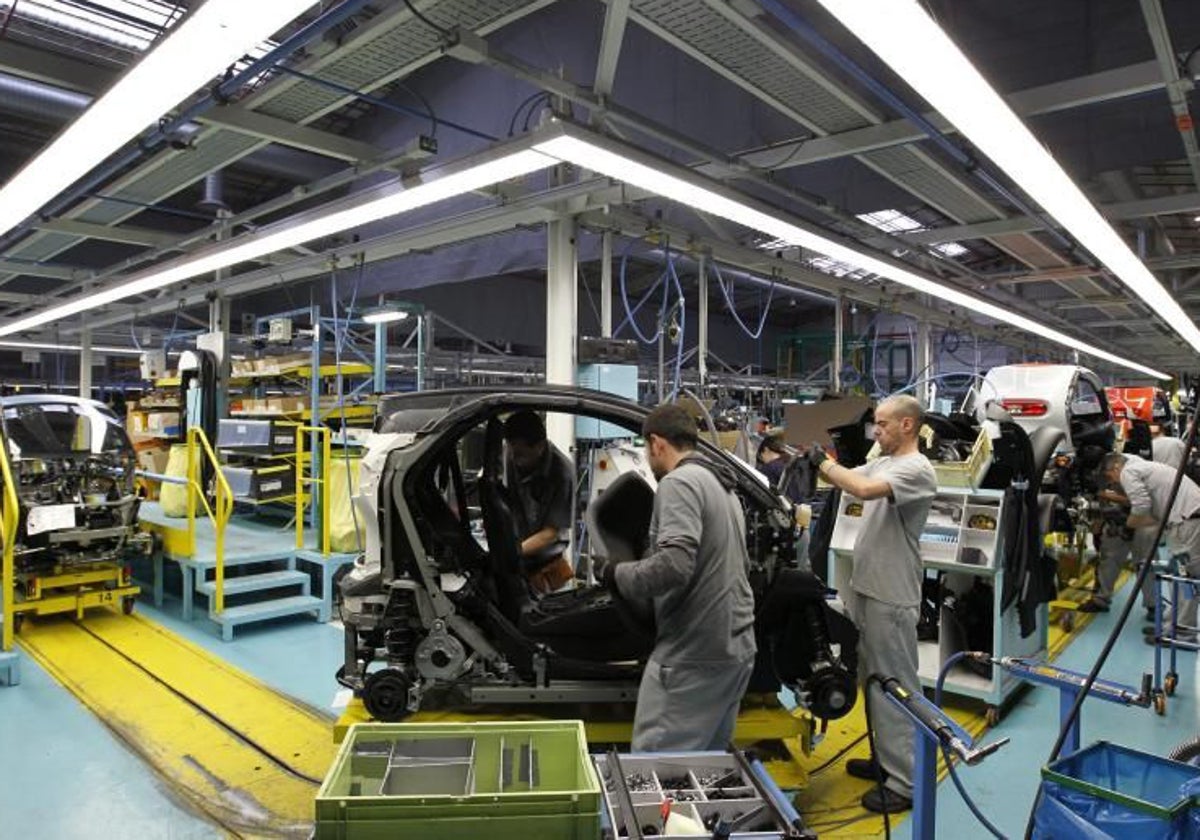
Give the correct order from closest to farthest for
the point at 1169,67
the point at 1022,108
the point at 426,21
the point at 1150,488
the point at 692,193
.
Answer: the point at 426,21, the point at 1169,67, the point at 1022,108, the point at 692,193, the point at 1150,488

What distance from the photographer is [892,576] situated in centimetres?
338

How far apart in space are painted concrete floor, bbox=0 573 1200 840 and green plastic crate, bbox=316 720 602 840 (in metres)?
1.88

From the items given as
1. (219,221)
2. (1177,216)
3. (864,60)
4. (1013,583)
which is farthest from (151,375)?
(1177,216)

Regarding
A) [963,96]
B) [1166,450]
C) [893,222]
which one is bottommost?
[1166,450]

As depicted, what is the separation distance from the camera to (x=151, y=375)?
1048 centimetres

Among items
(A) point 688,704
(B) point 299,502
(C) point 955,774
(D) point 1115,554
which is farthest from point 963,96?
(B) point 299,502

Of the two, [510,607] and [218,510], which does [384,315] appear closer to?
[218,510]

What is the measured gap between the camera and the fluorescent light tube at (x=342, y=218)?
3777mm

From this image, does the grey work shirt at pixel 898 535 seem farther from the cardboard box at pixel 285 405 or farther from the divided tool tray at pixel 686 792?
the cardboard box at pixel 285 405

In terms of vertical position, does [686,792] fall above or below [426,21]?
below

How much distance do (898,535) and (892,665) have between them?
581mm

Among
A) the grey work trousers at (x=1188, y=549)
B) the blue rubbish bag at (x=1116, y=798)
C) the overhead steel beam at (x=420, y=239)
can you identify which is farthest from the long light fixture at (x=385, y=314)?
the grey work trousers at (x=1188, y=549)

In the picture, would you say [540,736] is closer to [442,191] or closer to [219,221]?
[442,191]

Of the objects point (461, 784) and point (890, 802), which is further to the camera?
point (890, 802)
